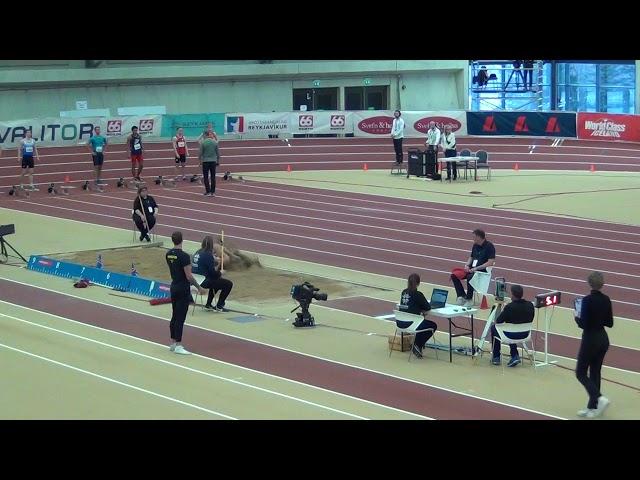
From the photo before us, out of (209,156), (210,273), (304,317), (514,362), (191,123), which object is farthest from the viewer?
(191,123)

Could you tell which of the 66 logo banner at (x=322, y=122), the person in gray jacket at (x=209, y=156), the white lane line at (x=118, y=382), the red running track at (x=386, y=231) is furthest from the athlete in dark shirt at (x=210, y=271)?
the 66 logo banner at (x=322, y=122)

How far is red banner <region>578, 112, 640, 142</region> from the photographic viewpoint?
39844 mm

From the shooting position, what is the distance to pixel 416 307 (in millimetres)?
14109

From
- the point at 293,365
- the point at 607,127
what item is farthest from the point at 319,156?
the point at 293,365

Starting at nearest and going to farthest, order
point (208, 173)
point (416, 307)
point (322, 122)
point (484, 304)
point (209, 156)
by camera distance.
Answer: point (416, 307)
point (484, 304)
point (209, 156)
point (208, 173)
point (322, 122)

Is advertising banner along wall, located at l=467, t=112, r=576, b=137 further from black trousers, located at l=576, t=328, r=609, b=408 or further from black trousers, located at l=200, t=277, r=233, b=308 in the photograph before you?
black trousers, located at l=576, t=328, r=609, b=408

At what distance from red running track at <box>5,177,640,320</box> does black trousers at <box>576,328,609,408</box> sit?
5.90 metres

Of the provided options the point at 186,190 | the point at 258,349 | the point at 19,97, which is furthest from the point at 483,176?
the point at 258,349

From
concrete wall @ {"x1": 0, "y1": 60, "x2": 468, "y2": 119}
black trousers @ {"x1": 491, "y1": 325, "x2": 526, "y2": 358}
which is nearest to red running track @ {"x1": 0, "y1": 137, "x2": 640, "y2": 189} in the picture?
concrete wall @ {"x1": 0, "y1": 60, "x2": 468, "y2": 119}

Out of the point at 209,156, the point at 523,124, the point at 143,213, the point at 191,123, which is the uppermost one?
the point at 191,123

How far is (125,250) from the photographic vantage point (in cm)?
2208

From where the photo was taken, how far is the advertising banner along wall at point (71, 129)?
3462cm

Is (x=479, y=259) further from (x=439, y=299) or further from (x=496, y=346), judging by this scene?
(x=496, y=346)

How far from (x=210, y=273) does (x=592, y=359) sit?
22.9 ft
